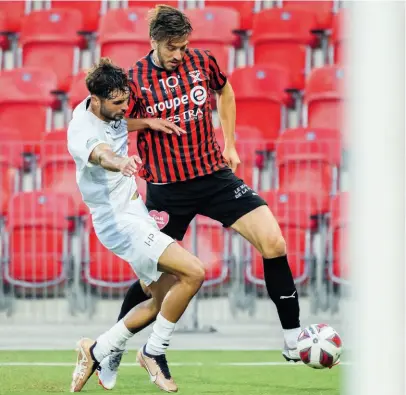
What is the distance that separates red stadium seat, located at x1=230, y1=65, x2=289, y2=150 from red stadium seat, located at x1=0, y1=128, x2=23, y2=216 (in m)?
1.98

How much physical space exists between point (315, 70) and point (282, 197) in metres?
1.52

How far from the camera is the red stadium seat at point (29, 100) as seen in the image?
8836mm

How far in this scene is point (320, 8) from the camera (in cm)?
941

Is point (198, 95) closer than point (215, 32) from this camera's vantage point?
Yes

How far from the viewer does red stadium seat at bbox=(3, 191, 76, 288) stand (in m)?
7.48

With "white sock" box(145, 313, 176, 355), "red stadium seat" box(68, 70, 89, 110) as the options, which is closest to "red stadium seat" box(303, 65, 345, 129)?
"red stadium seat" box(68, 70, 89, 110)

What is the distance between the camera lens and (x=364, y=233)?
1.25m

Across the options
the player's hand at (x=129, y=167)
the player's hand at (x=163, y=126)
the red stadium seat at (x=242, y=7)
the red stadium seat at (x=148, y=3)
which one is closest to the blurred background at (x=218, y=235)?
the red stadium seat at (x=242, y=7)

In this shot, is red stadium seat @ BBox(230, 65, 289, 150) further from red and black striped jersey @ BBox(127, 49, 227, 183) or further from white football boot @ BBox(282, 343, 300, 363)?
white football boot @ BBox(282, 343, 300, 363)

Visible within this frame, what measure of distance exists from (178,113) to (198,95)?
0.13m

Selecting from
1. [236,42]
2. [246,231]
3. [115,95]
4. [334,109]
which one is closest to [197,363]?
[246,231]

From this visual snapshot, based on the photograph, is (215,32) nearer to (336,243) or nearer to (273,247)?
(336,243)

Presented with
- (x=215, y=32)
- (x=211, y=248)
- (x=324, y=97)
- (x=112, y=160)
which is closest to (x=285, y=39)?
(x=215, y=32)

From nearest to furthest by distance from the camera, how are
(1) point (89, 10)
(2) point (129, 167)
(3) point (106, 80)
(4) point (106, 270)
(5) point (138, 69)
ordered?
(2) point (129, 167) < (3) point (106, 80) < (5) point (138, 69) < (4) point (106, 270) < (1) point (89, 10)
